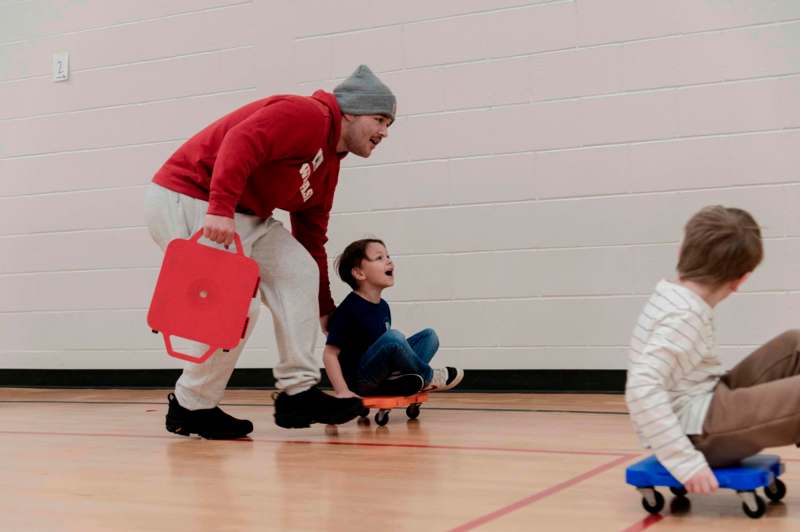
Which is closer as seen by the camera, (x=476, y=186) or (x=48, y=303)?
(x=476, y=186)

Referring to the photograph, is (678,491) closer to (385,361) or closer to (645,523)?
(645,523)

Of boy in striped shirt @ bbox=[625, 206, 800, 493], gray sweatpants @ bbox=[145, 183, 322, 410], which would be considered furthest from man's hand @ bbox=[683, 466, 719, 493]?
gray sweatpants @ bbox=[145, 183, 322, 410]

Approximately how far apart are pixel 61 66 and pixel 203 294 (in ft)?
9.53

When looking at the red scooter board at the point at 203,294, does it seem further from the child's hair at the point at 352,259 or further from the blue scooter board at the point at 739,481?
the blue scooter board at the point at 739,481

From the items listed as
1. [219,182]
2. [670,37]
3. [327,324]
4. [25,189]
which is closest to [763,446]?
[219,182]

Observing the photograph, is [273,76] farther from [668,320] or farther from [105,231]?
[668,320]

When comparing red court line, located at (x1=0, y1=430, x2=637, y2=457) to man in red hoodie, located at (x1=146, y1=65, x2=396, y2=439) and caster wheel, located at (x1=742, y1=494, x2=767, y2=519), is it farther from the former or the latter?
caster wheel, located at (x1=742, y1=494, x2=767, y2=519)

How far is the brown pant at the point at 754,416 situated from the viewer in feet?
5.73

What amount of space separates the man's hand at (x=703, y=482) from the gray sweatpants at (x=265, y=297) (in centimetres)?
148

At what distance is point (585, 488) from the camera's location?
208cm

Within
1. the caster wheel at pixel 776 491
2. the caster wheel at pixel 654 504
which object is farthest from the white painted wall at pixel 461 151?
the caster wheel at pixel 654 504

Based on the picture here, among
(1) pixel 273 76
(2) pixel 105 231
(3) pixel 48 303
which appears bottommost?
(3) pixel 48 303

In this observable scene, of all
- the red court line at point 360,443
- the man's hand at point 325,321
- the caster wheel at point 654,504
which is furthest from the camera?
the man's hand at point 325,321

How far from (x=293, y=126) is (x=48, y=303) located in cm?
289
